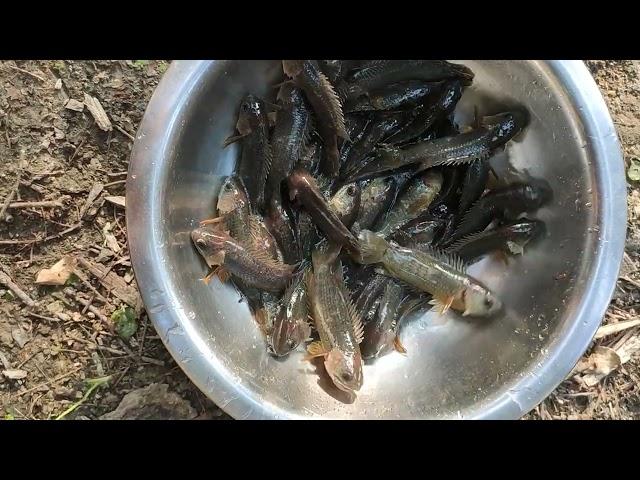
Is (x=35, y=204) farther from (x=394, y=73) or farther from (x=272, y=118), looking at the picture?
(x=394, y=73)

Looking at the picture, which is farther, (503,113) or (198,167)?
(503,113)

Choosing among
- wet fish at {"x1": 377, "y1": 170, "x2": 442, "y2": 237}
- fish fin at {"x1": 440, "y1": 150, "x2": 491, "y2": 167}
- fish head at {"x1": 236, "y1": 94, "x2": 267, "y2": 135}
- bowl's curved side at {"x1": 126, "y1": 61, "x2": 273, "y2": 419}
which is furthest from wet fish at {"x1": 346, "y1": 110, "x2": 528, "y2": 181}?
bowl's curved side at {"x1": 126, "y1": 61, "x2": 273, "y2": 419}

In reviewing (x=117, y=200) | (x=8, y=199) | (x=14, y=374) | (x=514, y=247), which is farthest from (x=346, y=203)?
(x=14, y=374)

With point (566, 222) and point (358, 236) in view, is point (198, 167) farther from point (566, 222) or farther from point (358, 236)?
point (566, 222)

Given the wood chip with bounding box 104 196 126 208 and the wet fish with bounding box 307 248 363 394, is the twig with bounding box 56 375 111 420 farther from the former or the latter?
the wet fish with bounding box 307 248 363 394

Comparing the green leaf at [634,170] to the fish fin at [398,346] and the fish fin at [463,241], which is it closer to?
the fish fin at [463,241]

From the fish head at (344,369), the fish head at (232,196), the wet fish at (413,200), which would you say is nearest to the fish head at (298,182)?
the fish head at (232,196)

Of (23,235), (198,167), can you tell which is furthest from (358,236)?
(23,235)
